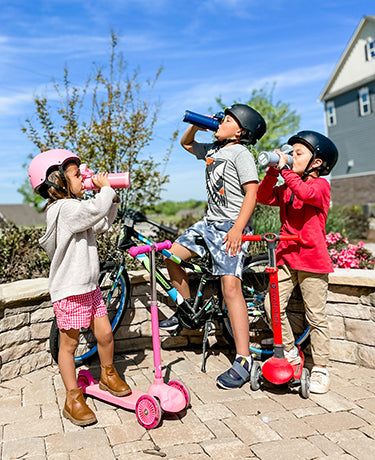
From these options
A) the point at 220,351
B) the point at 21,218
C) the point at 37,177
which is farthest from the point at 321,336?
the point at 21,218

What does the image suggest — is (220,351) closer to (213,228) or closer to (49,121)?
(213,228)

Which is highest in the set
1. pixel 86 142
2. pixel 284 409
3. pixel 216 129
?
pixel 86 142

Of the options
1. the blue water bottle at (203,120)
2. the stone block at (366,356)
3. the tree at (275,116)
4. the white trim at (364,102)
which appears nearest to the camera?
the blue water bottle at (203,120)

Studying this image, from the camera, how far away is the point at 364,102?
854 inches

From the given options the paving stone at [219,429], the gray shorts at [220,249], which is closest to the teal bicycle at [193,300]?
the gray shorts at [220,249]

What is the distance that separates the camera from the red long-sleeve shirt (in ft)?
10.6

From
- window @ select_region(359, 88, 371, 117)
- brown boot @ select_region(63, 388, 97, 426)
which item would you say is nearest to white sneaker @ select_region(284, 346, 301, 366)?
brown boot @ select_region(63, 388, 97, 426)

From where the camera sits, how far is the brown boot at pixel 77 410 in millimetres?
2826

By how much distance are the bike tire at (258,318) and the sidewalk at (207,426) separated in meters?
0.56

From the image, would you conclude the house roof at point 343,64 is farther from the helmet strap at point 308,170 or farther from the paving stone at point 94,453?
the paving stone at point 94,453

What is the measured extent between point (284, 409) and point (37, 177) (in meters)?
2.13

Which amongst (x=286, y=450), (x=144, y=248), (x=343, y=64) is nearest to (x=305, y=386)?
(x=286, y=450)

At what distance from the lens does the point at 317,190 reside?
3.22m

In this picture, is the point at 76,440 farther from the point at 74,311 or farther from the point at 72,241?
the point at 72,241
